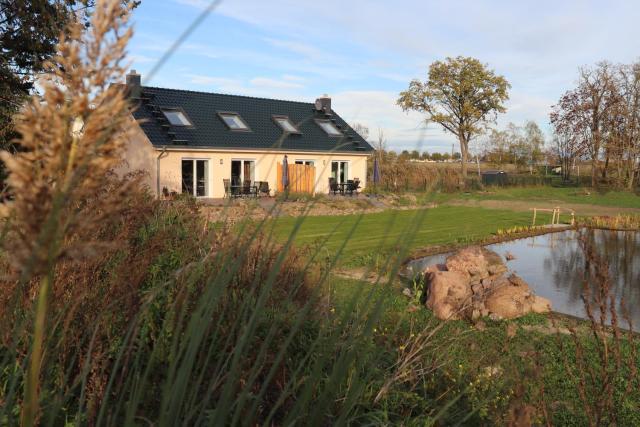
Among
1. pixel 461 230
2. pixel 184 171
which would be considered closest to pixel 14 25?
pixel 184 171

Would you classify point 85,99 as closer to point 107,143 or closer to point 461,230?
point 107,143

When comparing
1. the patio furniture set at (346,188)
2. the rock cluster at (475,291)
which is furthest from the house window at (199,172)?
the rock cluster at (475,291)

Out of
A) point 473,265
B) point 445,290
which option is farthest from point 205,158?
point 445,290

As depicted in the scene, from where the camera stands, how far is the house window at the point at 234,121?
24438 mm

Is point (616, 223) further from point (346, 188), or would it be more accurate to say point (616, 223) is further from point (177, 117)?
point (177, 117)

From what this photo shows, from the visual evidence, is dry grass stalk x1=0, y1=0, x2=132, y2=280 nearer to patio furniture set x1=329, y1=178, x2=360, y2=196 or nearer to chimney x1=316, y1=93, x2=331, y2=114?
patio furniture set x1=329, y1=178, x2=360, y2=196

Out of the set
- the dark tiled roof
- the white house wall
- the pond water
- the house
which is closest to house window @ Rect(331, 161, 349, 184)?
the house

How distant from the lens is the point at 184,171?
2239cm

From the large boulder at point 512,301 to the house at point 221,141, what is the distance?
12.4 m

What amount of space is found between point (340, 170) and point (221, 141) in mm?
7030

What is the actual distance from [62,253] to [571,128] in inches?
1724

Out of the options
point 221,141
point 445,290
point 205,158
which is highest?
point 221,141

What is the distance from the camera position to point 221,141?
23016 mm

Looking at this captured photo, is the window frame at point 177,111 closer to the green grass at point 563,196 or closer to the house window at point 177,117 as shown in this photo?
the house window at point 177,117
